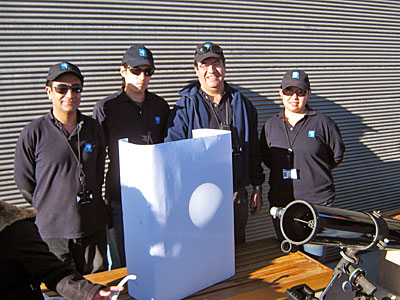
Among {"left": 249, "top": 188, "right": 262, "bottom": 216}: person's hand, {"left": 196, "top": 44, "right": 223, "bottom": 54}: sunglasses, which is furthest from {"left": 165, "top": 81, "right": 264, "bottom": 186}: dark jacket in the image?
{"left": 196, "top": 44, "right": 223, "bottom": 54}: sunglasses

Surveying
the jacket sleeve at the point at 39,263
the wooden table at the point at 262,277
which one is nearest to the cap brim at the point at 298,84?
the wooden table at the point at 262,277

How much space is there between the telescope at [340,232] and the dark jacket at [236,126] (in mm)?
1222

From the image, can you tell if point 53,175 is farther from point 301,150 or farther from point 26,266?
point 301,150

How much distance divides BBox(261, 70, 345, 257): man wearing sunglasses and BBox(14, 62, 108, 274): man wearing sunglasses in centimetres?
168

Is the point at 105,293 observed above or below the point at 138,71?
below

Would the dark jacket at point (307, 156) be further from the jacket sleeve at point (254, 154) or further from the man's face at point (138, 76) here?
the man's face at point (138, 76)

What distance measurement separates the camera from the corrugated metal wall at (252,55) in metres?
3.34

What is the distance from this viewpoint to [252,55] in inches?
171

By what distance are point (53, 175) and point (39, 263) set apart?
1.12m

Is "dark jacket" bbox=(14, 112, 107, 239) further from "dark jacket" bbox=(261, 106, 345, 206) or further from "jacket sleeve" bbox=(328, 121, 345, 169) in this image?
"jacket sleeve" bbox=(328, 121, 345, 169)

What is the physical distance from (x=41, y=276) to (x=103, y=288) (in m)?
0.33

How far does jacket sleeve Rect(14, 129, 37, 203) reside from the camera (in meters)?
2.76

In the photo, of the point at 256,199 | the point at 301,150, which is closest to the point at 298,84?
the point at 301,150

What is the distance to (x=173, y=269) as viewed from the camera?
2.05 metres
